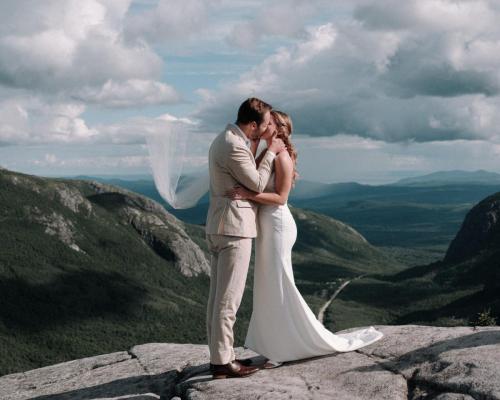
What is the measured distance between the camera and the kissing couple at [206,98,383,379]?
14195 millimetres

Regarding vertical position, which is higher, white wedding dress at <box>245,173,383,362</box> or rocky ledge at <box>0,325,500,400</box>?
white wedding dress at <box>245,173,383,362</box>

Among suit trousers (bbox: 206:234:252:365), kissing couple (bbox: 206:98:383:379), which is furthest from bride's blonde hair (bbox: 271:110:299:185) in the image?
suit trousers (bbox: 206:234:252:365)

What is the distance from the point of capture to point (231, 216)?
14305 millimetres

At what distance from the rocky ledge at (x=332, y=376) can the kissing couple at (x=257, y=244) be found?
66cm

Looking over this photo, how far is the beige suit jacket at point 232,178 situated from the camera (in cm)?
1399

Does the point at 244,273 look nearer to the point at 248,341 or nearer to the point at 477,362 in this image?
the point at 248,341

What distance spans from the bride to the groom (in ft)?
2.28

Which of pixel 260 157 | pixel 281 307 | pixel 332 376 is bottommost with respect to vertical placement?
pixel 332 376

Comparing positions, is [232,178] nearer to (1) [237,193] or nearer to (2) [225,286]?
(1) [237,193]

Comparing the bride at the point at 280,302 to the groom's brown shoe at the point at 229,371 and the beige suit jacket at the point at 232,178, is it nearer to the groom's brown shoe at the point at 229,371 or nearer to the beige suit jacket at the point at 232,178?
the beige suit jacket at the point at 232,178

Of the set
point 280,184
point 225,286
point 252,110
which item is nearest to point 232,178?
point 280,184

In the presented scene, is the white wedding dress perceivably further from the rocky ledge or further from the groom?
the groom

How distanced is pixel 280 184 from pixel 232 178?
1372 mm

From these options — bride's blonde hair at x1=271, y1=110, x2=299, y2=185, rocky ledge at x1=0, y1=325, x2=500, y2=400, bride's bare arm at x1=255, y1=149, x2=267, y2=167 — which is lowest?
rocky ledge at x1=0, y1=325, x2=500, y2=400
